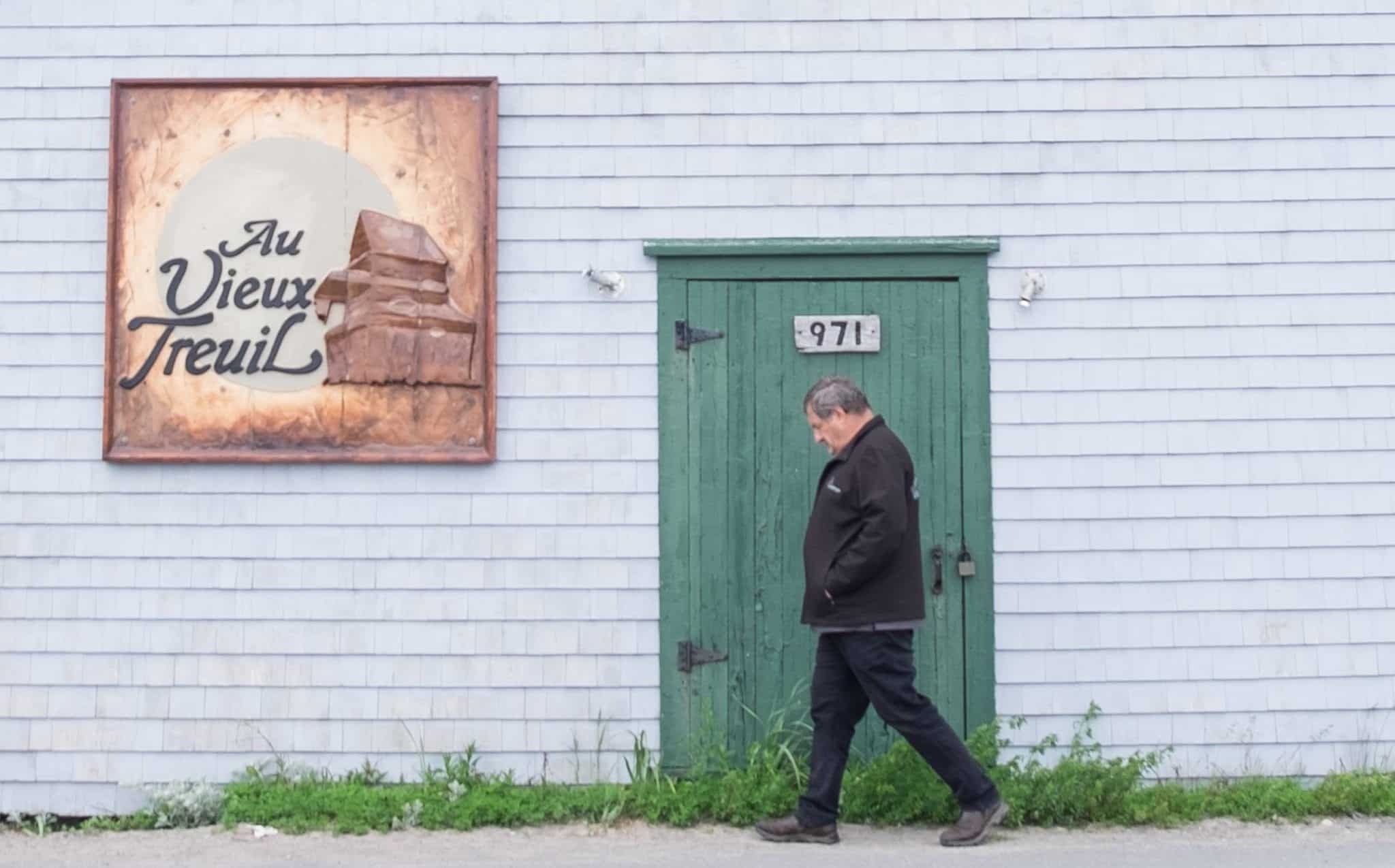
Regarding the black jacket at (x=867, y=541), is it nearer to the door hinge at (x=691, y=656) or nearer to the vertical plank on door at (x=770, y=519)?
the vertical plank on door at (x=770, y=519)

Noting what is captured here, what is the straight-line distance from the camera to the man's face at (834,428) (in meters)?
5.16

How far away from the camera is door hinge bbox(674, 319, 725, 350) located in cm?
588

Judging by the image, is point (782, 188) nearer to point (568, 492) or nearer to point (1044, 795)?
point (568, 492)

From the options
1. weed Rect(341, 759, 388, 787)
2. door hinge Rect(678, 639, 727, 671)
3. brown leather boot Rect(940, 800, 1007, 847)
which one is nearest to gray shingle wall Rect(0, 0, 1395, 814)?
weed Rect(341, 759, 388, 787)

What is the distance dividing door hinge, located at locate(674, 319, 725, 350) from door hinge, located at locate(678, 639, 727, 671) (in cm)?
127

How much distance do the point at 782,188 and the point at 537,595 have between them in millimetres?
2057

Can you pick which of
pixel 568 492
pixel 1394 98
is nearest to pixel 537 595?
pixel 568 492

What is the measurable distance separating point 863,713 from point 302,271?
3.03 metres

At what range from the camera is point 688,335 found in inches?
232

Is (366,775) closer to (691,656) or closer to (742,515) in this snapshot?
(691,656)

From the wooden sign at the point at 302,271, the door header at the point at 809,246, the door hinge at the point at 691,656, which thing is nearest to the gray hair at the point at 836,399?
the door header at the point at 809,246

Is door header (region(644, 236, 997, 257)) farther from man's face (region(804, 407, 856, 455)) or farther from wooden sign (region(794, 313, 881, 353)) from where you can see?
man's face (region(804, 407, 856, 455))

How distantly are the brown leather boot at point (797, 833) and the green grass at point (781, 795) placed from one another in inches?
8.0

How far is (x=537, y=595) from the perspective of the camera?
5.86m
